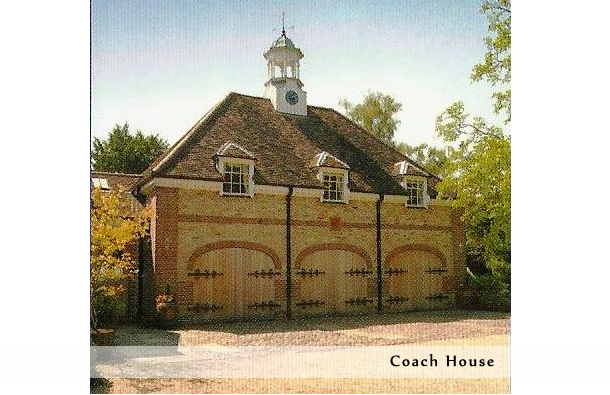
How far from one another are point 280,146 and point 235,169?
2163 millimetres

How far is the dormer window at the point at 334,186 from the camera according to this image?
17.6m

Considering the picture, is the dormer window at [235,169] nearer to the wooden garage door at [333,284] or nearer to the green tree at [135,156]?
the wooden garage door at [333,284]

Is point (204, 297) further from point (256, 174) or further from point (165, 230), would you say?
point (256, 174)

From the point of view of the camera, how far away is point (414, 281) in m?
18.2

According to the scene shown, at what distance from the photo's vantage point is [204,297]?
15.3 meters

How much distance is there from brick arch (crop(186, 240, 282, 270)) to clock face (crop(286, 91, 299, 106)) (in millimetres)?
6062

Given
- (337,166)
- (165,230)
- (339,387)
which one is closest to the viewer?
(339,387)

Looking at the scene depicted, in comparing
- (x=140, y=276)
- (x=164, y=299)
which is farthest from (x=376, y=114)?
(x=164, y=299)

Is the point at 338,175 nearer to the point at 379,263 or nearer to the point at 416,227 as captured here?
the point at 379,263

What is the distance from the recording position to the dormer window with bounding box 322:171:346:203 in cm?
1758

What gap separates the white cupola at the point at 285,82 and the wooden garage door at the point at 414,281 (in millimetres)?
6480
